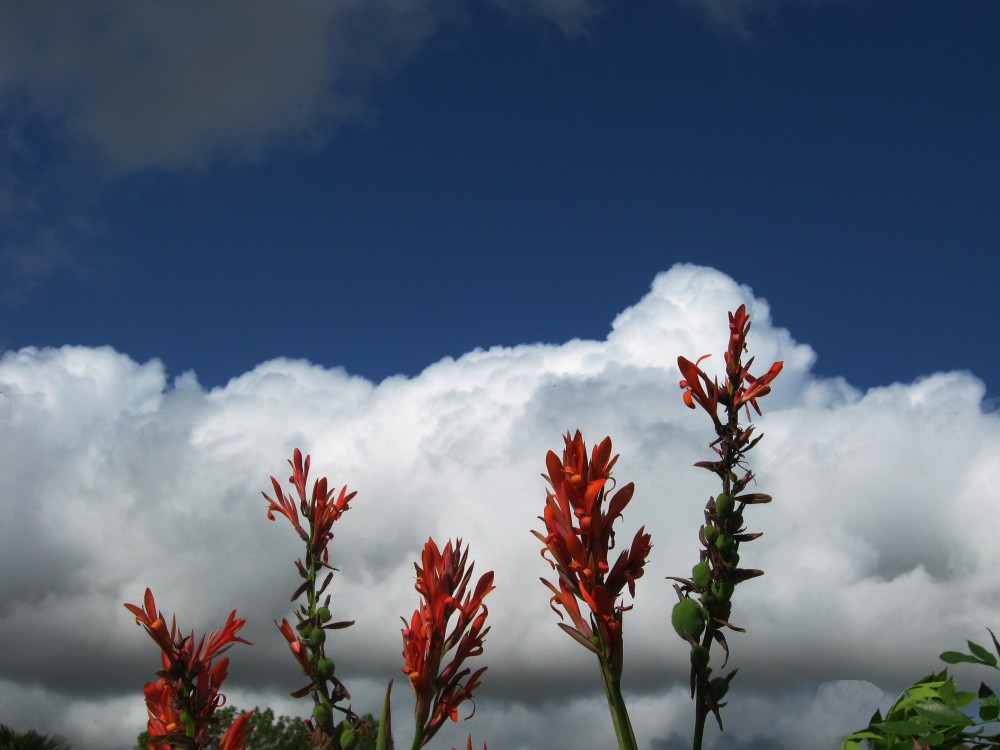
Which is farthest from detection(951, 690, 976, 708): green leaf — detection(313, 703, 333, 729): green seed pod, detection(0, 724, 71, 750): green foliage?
detection(0, 724, 71, 750): green foliage

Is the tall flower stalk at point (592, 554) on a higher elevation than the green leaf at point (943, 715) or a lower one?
higher

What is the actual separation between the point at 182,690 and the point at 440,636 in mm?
1246

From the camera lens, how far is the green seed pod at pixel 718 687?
2660 millimetres

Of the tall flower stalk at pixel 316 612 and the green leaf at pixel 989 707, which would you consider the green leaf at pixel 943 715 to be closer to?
the green leaf at pixel 989 707

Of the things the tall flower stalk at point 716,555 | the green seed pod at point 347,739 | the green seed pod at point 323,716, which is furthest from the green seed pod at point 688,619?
the green seed pod at point 323,716

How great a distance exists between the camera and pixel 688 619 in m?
2.67

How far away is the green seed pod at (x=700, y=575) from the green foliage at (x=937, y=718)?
25.3 inches

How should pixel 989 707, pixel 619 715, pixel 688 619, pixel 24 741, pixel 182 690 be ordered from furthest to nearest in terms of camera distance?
pixel 24 741 < pixel 182 690 < pixel 989 707 < pixel 688 619 < pixel 619 715

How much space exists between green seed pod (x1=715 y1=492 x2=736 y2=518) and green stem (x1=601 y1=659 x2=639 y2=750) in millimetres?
560

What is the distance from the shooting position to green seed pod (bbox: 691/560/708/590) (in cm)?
271

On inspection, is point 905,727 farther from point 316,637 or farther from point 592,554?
point 316,637

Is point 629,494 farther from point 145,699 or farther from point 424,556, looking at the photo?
point 145,699

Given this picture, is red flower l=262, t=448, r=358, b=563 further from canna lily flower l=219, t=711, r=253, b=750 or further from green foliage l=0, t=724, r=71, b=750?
green foliage l=0, t=724, r=71, b=750

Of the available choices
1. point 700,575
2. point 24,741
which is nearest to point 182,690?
point 700,575
